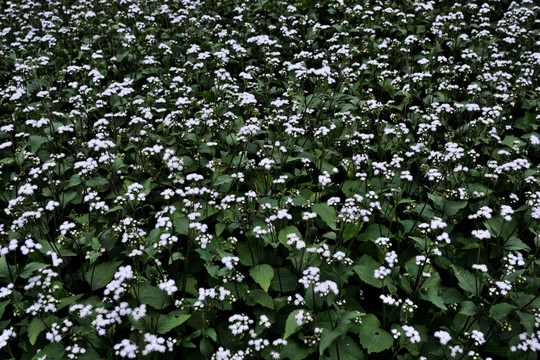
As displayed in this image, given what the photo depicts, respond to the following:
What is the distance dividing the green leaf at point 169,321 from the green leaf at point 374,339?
67.1 inches

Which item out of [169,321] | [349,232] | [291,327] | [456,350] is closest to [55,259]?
[169,321]

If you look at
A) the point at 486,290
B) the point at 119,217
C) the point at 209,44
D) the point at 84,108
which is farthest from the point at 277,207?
the point at 209,44

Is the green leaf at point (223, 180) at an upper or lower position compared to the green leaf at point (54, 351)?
upper

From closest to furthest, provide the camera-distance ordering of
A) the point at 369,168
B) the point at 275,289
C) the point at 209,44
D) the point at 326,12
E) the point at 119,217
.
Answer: the point at 275,289
the point at 119,217
the point at 369,168
the point at 209,44
the point at 326,12

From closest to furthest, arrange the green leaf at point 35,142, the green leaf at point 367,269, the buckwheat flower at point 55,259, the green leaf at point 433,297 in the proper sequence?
the green leaf at point 433,297, the buckwheat flower at point 55,259, the green leaf at point 367,269, the green leaf at point 35,142

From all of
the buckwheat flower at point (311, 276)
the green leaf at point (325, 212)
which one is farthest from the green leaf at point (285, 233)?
the buckwheat flower at point (311, 276)

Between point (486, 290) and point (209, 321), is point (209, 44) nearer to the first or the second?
point (209, 321)

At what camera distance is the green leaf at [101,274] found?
445 centimetres

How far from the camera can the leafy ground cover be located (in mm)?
3896

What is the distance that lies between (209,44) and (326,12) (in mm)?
3588

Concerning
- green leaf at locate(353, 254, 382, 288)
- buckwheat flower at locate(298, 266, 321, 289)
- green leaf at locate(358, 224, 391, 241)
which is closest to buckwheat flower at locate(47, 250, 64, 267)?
buckwheat flower at locate(298, 266, 321, 289)

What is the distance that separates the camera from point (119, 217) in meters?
5.20

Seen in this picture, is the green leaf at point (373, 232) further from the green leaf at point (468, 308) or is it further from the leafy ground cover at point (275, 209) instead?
the green leaf at point (468, 308)

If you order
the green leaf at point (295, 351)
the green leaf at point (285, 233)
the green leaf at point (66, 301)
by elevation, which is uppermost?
the green leaf at point (285, 233)
